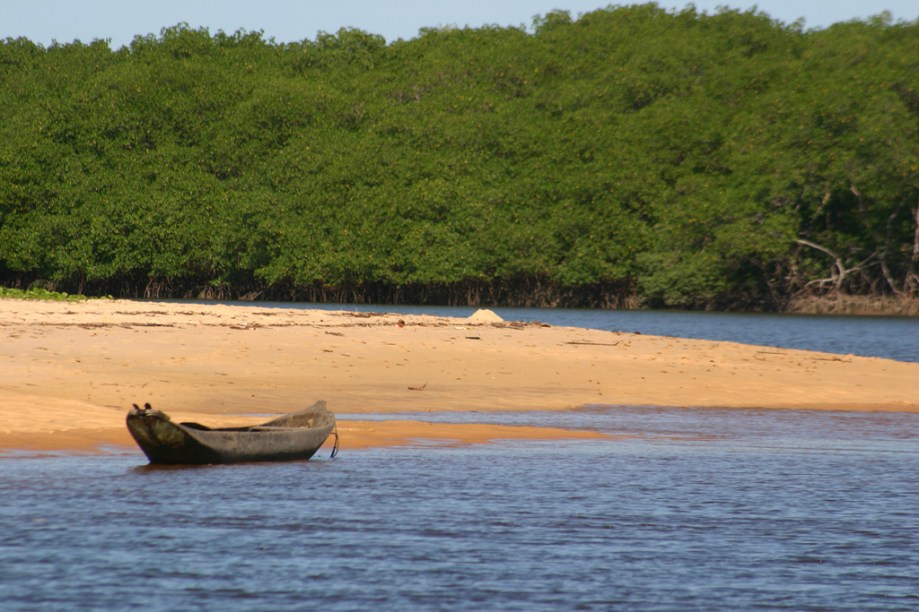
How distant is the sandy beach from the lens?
1717cm

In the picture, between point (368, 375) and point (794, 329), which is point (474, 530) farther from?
point (794, 329)

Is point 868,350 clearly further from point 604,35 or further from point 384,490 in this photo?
point 604,35

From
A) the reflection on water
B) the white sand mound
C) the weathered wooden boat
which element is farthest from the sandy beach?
the white sand mound

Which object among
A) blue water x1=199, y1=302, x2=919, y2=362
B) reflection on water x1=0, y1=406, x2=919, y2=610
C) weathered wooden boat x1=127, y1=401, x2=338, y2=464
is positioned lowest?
reflection on water x1=0, y1=406, x2=919, y2=610

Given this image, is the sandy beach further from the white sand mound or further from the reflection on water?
the white sand mound

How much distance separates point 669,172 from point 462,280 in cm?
1787

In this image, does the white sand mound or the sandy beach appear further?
the white sand mound

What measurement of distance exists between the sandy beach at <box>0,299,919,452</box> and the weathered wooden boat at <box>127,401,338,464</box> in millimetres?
1229

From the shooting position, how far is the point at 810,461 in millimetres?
15453

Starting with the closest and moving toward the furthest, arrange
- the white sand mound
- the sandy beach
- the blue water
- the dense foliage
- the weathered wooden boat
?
the weathered wooden boat < the sandy beach < the white sand mound < the blue water < the dense foliage

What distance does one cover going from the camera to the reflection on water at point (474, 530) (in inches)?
340

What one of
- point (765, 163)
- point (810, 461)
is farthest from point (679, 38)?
point (810, 461)

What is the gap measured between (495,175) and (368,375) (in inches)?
2956

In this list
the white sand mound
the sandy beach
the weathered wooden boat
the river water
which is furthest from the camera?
the white sand mound
